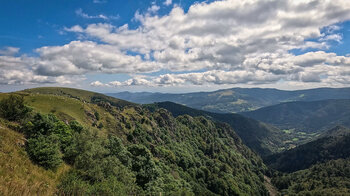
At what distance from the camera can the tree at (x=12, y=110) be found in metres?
44.0

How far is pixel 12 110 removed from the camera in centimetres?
4484

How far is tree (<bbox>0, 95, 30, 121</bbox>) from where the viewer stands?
144 ft

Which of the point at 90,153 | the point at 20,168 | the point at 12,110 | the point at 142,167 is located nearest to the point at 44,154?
the point at 20,168

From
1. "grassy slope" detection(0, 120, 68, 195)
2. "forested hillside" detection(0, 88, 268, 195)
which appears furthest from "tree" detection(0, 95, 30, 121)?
"grassy slope" detection(0, 120, 68, 195)

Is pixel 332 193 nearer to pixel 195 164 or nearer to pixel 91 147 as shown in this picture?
pixel 195 164

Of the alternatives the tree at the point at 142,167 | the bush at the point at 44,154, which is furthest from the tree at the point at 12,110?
the tree at the point at 142,167

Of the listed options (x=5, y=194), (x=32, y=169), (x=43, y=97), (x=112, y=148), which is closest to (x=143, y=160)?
(x=112, y=148)

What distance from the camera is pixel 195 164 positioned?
168m

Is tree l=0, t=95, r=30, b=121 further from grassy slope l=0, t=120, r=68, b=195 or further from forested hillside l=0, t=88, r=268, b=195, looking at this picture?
grassy slope l=0, t=120, r=68, b=195

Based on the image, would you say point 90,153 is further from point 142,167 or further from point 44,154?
point 142,167

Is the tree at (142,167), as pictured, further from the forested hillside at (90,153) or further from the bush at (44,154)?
→ the bush at (44,154)

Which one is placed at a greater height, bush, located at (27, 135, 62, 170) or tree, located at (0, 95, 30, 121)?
tree, located at (0, 95, 30, 121)

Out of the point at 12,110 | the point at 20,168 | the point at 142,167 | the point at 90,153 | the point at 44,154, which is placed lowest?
the point at 142,167

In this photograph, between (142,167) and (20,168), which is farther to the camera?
(142,167)
